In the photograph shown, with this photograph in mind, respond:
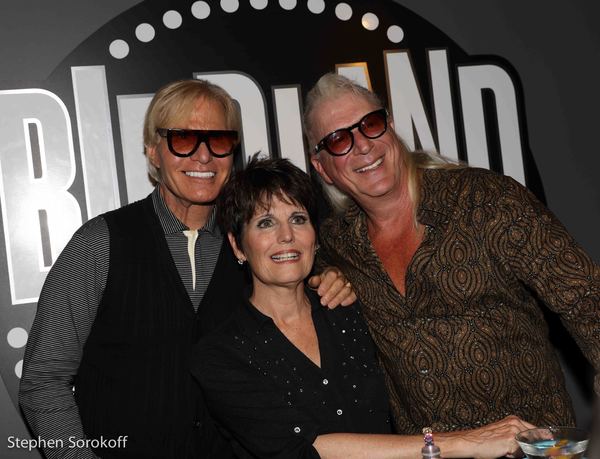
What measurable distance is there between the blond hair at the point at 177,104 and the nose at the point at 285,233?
2.03 feet

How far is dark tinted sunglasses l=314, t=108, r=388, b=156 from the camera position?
2795 millimetres

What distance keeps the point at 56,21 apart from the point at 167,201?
1190 millimetres

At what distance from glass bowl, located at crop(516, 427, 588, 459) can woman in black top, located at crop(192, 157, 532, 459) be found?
397mm

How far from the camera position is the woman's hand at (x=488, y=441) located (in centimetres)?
213

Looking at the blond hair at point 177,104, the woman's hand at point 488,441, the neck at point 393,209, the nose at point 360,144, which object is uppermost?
the blond hair at point 177,104

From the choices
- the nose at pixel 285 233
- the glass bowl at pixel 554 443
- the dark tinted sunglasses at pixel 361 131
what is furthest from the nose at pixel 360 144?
the glass bowl at pixel 554 443

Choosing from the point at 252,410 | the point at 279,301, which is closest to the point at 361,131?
the point at 279,301

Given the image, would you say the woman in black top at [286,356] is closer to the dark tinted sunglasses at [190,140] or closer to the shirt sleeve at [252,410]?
the shirt sleeve at [252,410]

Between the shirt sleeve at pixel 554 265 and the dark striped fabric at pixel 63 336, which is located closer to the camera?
the shirt sleeve at pixel 554 265

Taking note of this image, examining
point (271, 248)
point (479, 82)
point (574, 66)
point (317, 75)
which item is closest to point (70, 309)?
point (271, 248)

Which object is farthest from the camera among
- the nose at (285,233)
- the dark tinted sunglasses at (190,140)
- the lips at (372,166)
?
the dark tinted sunglasses at (190,140)

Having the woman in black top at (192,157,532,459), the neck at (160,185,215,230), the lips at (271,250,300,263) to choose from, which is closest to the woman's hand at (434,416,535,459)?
the woman in black top at (192,157,532,459)

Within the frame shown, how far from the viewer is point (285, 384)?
254cm

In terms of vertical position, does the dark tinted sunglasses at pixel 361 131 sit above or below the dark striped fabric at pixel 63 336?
above
